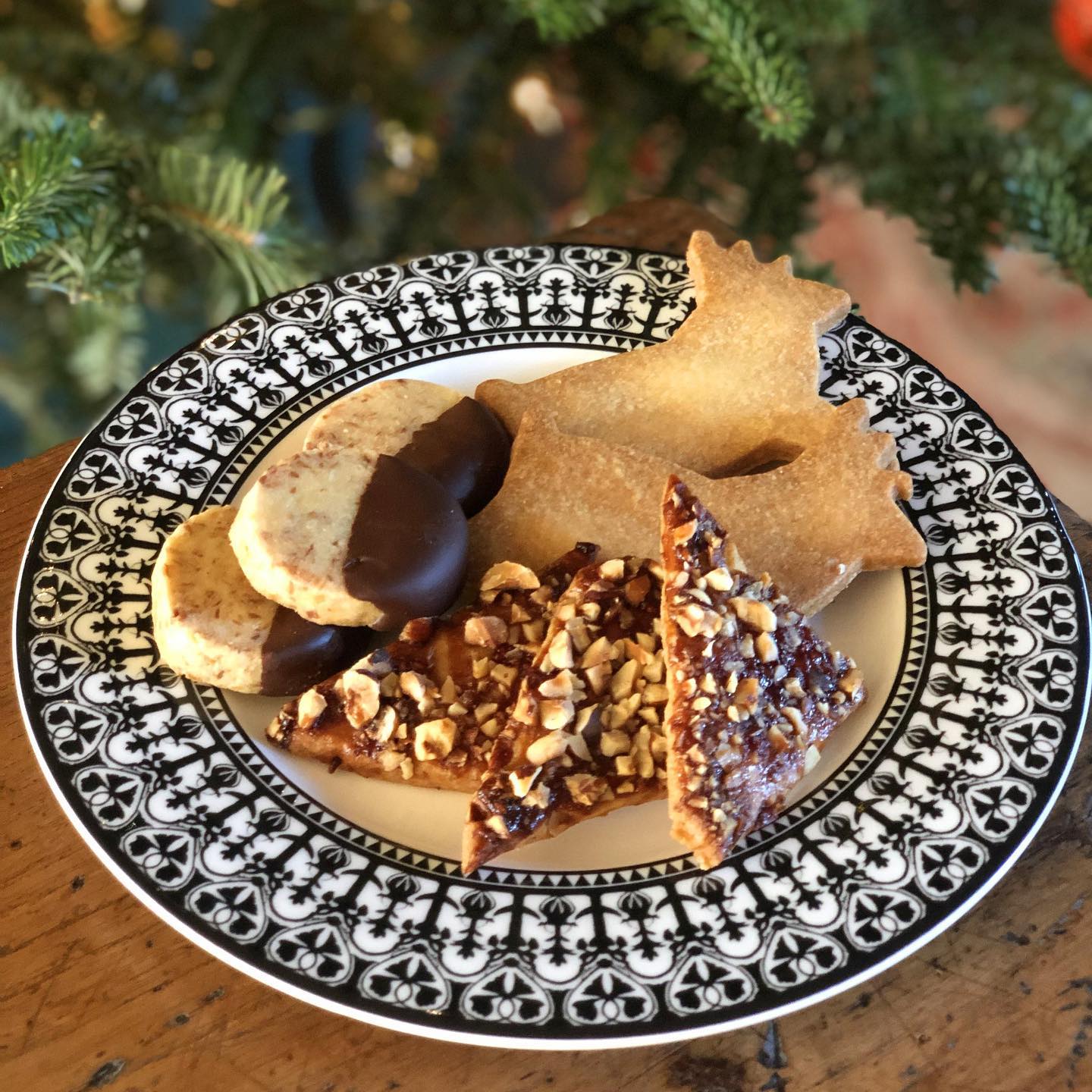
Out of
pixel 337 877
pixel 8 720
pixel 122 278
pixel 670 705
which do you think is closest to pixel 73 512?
pixel 8 720

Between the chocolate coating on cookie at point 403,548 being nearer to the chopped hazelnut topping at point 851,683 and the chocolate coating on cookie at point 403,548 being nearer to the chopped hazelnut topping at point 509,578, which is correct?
the chopped hazelnut topping at point 509,578

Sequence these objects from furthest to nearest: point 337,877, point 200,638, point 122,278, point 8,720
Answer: point 122,278 → point 8,720 → point 200,638 → point 337,877

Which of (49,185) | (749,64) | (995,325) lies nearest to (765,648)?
(749,64)

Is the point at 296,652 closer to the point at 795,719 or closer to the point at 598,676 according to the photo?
the point at 598,676

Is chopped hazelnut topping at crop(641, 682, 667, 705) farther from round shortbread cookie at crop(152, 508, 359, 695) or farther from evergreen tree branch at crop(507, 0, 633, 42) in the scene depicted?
evergreen tree branch at crop(507, 0, 633, 42)

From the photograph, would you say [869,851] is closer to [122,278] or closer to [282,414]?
[282,414]

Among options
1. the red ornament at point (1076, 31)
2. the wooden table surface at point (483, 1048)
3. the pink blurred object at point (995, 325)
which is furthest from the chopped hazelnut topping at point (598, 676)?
the pink blurred object at point (995, 325)
